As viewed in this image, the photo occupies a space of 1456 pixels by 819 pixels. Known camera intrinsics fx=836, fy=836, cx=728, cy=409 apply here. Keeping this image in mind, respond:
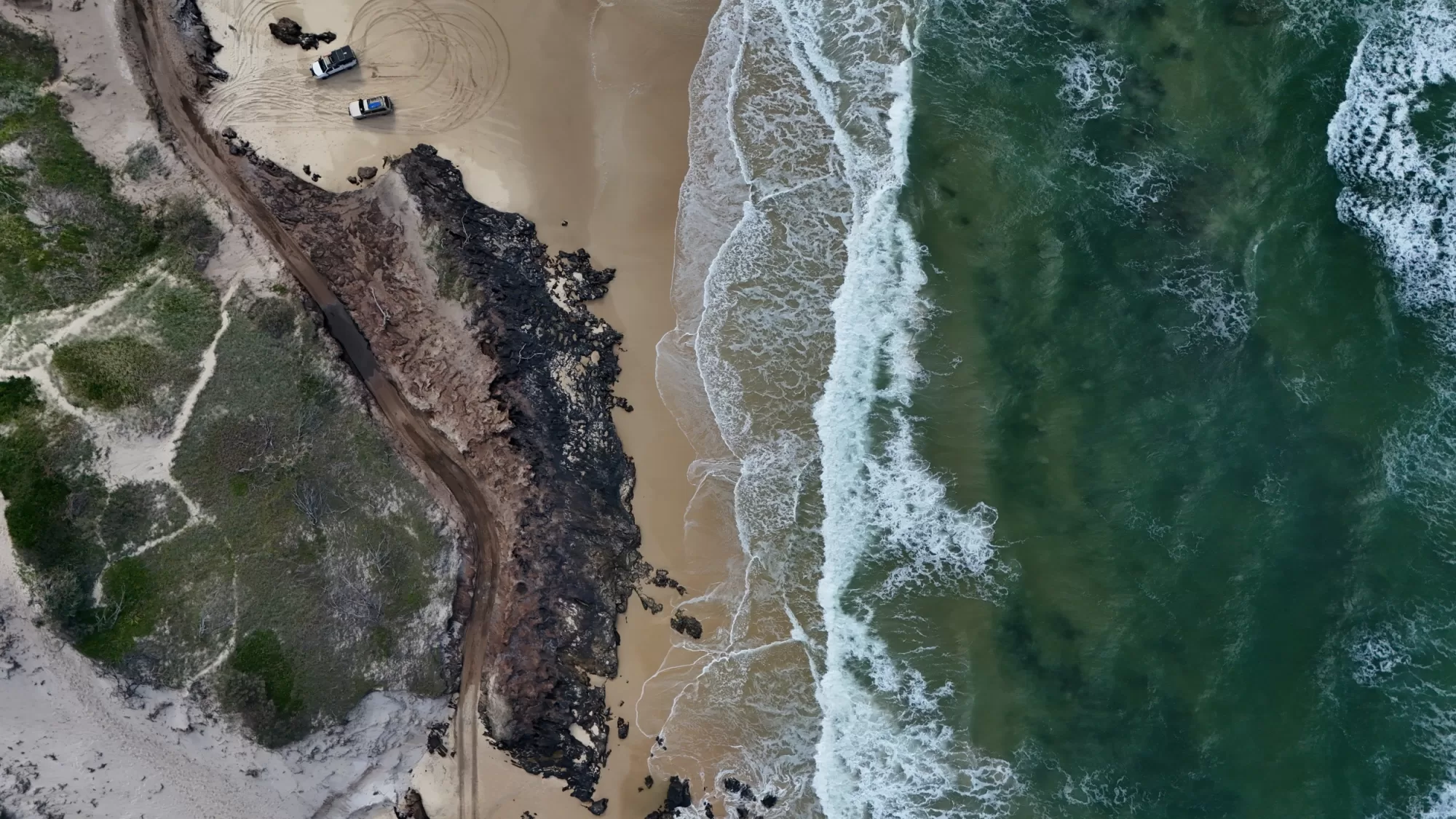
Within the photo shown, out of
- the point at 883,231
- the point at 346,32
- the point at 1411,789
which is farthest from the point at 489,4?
the point at 1411,789

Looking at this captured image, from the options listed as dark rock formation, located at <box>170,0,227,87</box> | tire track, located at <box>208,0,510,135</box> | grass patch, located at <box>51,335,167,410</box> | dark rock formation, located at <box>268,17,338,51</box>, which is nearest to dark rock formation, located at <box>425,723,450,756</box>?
grass patch, located at <box>51,335,167,410</box>

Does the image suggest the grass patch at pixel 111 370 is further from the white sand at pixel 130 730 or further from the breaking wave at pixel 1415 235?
the breaking wave at pixel 1415 235

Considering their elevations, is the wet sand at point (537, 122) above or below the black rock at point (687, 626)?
above

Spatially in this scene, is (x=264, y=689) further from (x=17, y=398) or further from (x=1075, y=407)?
(x=1075, y=407)

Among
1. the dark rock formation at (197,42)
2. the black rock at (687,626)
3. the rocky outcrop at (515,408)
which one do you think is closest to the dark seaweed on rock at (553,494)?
the rocky outcrop at (515,408)

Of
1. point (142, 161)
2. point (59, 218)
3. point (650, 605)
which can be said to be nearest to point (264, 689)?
point (650, 605)

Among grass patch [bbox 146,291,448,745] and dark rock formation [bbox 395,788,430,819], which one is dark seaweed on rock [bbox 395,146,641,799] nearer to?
grass patch [bbox 146,291,448,745]
